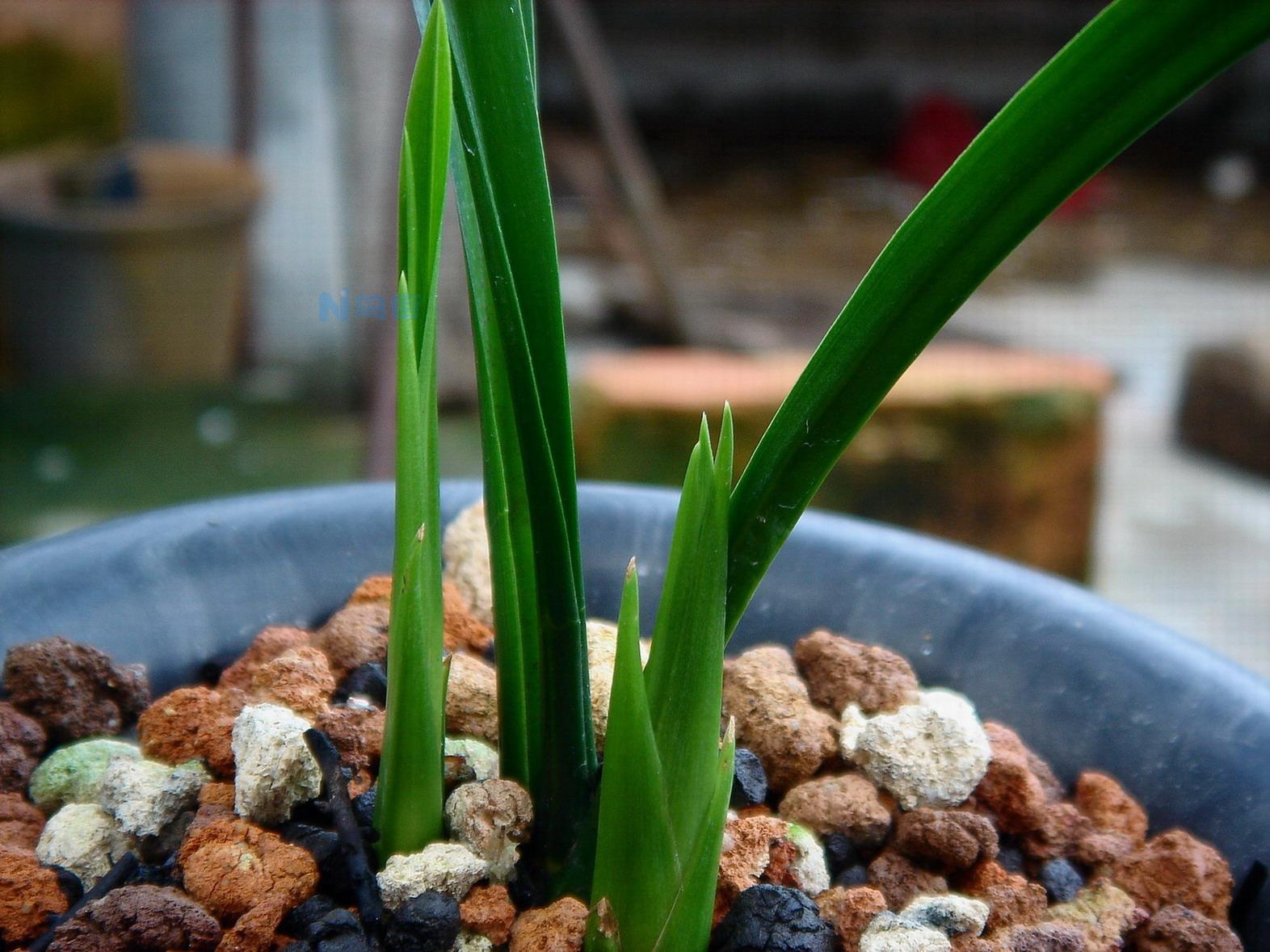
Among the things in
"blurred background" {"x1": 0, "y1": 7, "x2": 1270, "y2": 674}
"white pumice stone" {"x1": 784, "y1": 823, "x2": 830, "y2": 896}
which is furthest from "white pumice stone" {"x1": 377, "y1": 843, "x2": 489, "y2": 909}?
"blurred background" {"x1": 0, "y1": 7, "x2": 1270, "y2": 674}

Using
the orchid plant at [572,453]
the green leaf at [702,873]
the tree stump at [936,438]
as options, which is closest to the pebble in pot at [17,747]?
the orchid plant at [572,453]

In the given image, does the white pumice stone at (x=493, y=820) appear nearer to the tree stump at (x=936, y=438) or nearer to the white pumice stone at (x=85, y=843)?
the white pumice stone at (x=85, y=843)

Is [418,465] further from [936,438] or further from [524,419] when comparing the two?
[936,438]

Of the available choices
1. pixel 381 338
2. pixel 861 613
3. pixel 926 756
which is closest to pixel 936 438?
pixel 381 338

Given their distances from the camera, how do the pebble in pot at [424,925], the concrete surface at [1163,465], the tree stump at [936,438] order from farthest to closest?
the concrete surface at [1163,465]
the tree stump at [936,438]
the pebble in pot at [424,925]

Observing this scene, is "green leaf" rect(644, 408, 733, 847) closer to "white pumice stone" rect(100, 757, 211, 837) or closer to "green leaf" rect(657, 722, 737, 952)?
"green leaf" rect(657, 722, 737, 952)

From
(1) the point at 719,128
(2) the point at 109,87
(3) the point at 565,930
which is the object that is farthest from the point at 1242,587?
(1) the point at 719,128
